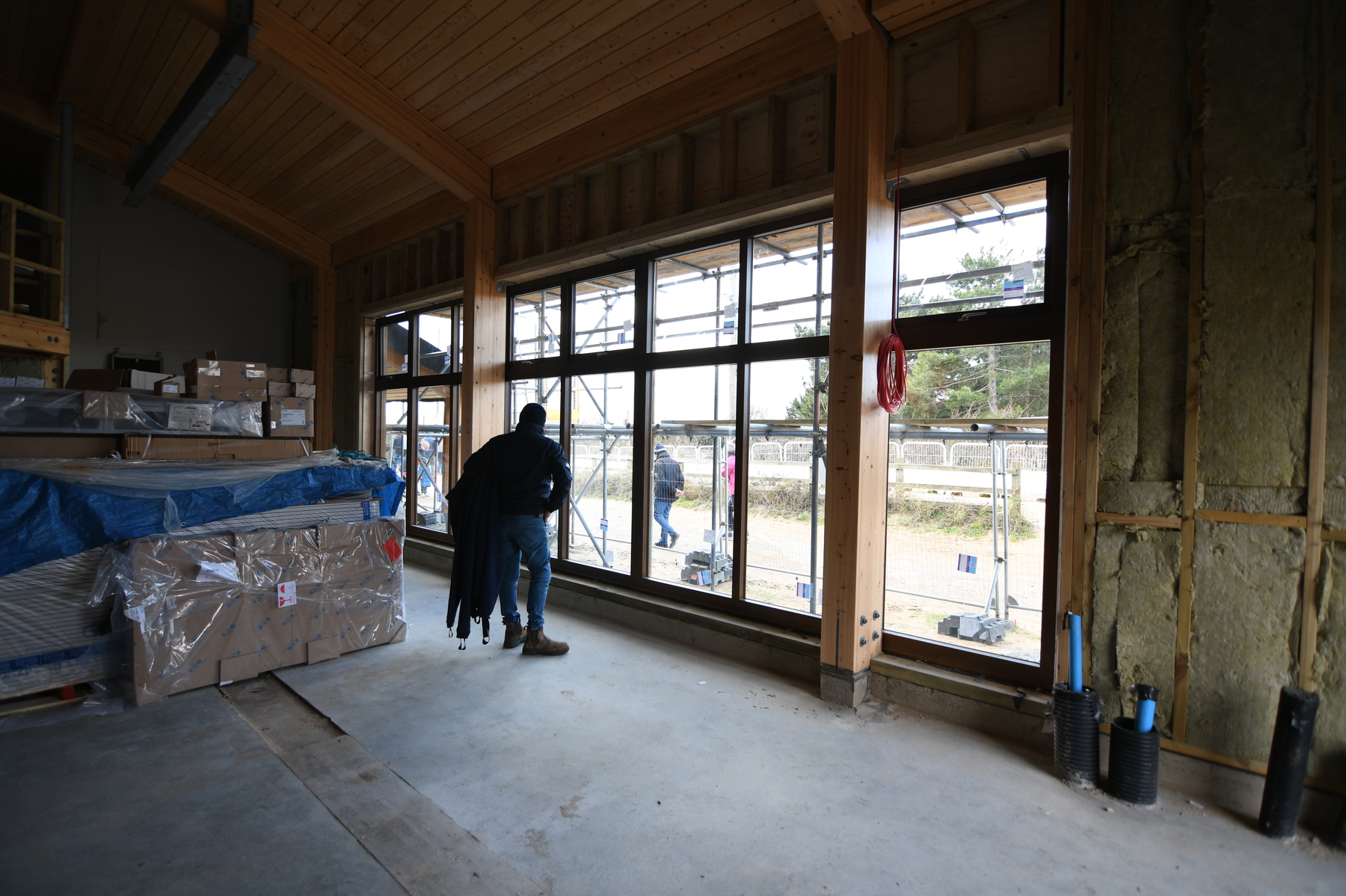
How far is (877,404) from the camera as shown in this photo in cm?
334

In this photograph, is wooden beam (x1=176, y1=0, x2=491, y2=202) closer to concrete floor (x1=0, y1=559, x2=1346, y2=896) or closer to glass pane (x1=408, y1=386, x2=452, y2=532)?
glass pane (x1=408, y1=386, x2=452, y2=532)

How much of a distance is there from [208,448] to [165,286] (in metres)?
5.07

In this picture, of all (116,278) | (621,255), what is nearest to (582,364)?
(621,255)

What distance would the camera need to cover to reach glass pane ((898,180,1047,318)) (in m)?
3.11

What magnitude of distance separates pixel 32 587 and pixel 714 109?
4.55 meters

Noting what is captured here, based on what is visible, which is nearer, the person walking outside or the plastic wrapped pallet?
the plastic wrapped pallet

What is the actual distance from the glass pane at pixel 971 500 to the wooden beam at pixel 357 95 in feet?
14.0

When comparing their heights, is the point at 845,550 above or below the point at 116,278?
below

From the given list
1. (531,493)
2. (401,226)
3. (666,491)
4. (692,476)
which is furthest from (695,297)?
(401,226)

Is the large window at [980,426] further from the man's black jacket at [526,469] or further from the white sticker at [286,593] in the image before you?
the white sticker at [286,593]

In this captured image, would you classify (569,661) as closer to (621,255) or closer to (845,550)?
(845,550)

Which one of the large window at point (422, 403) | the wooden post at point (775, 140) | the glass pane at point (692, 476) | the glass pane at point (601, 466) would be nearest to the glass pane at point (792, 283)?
the wooden post at point (775, 140)

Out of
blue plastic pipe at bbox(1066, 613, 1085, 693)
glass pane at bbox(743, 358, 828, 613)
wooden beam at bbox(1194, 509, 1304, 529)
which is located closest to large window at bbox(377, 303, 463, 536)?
glass pane at bbox(743, 358, 828, 613)

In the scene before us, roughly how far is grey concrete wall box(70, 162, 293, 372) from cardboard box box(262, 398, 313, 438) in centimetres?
439
